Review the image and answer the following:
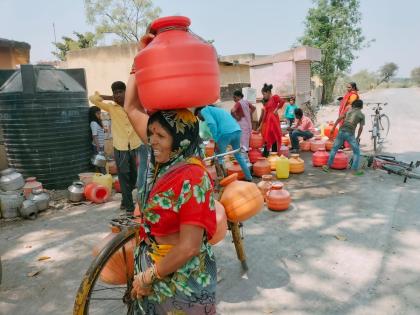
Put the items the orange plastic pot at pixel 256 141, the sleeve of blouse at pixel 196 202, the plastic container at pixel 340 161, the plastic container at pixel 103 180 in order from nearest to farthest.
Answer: the sleeve of blouse at pixel 196 202 < the plastic container at pixel 103 180 < the plastic container at pixel 340 161 < the orange plastic pot at pixel 256 141

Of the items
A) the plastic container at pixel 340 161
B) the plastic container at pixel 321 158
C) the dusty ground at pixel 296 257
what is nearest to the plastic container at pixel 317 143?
the plastic container at pixel 321 158

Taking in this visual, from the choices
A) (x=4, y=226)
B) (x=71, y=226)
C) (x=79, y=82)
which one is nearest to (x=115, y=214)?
(x=71, y=226)

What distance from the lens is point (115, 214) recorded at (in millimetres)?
5402

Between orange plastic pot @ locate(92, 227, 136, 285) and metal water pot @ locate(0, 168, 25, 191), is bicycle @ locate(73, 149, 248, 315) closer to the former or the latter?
orange plastic pot @ locate(92, 227, 136, 285)

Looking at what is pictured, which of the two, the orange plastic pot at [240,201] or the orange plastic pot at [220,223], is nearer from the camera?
the orange plastic pot at [220,223]

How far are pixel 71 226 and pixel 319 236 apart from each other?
3416mm

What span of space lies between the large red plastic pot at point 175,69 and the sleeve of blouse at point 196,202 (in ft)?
1.26

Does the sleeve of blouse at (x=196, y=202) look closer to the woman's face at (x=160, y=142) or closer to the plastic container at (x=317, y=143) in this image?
the woman's face at (x=160, y=142)

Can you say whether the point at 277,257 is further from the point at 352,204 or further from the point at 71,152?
the point at 71,152

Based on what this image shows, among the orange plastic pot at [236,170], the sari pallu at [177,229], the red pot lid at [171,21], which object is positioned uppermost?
the red pot lid at [171,21]

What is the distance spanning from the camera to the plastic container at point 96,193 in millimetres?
6008

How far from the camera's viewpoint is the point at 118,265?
2.26 m

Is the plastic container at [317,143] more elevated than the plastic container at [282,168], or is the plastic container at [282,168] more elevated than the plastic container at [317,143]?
the plastic container at [317,143]

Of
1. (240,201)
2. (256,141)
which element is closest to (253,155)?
(256,141)
